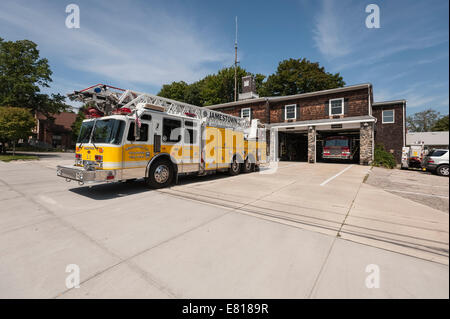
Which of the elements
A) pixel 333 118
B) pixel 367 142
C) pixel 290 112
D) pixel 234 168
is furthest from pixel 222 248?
pixel 290 112

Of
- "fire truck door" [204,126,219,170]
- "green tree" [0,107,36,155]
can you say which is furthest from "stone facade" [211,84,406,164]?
"green tree" [0,107,36,155]

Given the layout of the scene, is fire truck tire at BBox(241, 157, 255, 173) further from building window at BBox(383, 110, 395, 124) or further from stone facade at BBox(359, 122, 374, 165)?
building window at BBox(383, 110, 395, 124)

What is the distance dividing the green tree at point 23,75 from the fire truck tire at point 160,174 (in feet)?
121

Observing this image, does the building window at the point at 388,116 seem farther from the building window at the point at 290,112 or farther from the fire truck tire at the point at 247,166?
the fire truck tire at the point at 247,166

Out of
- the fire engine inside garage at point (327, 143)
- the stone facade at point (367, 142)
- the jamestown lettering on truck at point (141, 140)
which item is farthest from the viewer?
the fire engine inside garage at point (327, 143)

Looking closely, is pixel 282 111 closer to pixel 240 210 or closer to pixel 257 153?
pixel 257 153

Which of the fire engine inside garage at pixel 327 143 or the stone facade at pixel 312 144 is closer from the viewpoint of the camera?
the stone facade at pixel 312 144

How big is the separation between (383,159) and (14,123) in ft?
109

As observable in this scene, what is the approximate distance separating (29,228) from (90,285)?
242 cm

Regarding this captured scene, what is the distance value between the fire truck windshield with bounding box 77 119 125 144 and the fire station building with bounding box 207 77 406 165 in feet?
51.2

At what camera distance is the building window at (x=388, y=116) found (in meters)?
17.5

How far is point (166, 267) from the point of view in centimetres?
234

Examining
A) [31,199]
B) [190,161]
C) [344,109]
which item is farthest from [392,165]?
[31,199]

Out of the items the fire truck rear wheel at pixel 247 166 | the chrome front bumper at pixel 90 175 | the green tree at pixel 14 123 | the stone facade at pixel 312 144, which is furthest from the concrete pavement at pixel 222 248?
the green tree at pixel 14 123
